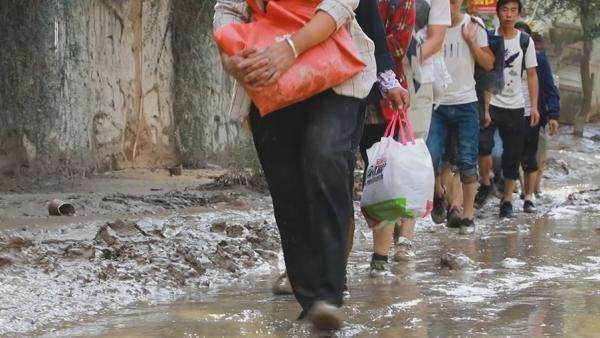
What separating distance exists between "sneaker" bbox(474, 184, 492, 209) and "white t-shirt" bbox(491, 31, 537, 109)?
3.09 feet

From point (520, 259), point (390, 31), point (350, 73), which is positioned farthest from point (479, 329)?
point (520, 259)

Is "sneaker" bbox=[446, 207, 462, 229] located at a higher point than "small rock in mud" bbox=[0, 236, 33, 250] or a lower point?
A: lower

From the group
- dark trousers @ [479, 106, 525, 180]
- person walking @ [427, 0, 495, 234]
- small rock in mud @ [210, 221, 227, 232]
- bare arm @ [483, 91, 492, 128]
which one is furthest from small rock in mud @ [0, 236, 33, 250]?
dark trousers @ [479, 106, 525, 180]

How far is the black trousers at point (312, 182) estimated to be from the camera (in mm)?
3723

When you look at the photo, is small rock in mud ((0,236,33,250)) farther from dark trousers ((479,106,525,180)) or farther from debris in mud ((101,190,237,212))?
dark trousers ((479,106,525,180))

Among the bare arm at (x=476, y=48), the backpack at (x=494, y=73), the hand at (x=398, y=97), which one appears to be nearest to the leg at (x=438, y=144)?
the bare arm at (x=476, y=48)

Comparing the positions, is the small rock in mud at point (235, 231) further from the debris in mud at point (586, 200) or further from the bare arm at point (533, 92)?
the debris in mud at point (586, 200)

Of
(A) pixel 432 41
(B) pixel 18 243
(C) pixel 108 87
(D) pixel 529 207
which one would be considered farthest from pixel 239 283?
(C) pixel 108 87

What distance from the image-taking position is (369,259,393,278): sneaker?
554 cm

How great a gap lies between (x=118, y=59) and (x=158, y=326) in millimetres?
7788

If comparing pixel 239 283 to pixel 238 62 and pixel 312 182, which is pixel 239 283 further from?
pixel 238 62

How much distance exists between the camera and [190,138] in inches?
501

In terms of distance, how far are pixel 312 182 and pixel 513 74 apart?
20.8ft

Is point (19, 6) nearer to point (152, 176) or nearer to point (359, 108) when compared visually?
point (152, 176)
